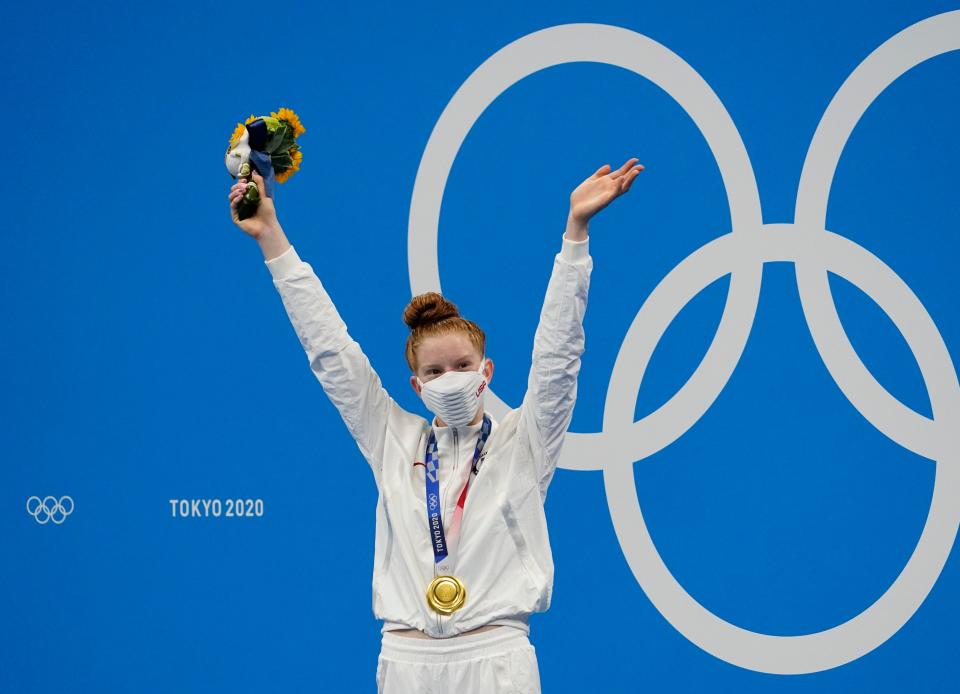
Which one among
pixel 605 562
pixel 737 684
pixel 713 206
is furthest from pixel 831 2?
pixel 737 684

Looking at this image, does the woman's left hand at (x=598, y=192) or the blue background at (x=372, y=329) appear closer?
the woman's left hand at (x=598, y=192)

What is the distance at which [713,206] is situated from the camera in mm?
3633

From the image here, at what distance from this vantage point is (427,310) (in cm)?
267

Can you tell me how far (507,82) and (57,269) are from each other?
1.56m

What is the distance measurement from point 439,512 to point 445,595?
0.17 metres

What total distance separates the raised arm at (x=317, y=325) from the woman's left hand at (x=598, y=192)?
23.1 inches

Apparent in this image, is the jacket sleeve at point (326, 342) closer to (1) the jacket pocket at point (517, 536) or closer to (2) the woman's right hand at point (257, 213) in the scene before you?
(2) the woman's right hand at point (257, 213)

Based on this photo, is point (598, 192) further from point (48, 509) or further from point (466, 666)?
point (48, 509)

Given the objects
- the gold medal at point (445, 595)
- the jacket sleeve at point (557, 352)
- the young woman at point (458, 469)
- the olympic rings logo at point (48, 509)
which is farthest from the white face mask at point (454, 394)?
the olympic rings logo at point (48, 509)

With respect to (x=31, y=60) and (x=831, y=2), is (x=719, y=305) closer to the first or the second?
(x=831, y=2)

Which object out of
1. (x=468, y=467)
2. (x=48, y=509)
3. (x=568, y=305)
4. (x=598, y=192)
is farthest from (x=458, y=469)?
(x=48, y=509)

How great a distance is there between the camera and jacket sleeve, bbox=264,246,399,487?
2.61m

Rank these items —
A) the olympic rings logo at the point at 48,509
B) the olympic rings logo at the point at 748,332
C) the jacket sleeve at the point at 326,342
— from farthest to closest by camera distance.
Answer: the olympic rings logo at the point at 48,509
the olympic rings logo at the point at 748,332
the jacket sleeve at the point at 326,342

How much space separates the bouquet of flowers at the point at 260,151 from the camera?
104 inches
